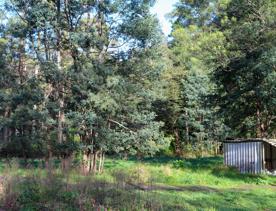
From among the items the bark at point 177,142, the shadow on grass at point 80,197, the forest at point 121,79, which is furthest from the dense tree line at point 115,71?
the bark at point 177,142

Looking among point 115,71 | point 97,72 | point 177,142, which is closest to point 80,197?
point 97,72

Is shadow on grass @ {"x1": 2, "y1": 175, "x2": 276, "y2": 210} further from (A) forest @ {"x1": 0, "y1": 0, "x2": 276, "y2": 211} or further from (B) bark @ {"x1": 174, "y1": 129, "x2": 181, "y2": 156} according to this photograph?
(B) bark @ {"x1": 174, "y1": 129, "x2": 181, "y2": 156}

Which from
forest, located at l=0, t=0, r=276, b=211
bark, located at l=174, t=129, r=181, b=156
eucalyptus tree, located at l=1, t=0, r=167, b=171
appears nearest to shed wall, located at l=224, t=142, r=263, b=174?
forest, located at l=0, t=0, r=276, b=211

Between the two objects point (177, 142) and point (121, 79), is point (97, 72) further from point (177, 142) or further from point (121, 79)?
point (177, 142)

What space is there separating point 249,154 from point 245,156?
12.0 inches

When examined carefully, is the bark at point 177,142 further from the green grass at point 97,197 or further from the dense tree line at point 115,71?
the green grass at point 97,197

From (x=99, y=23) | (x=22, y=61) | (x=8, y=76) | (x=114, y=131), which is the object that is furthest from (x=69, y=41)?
(x=22, y=61)

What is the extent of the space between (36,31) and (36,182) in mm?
14035

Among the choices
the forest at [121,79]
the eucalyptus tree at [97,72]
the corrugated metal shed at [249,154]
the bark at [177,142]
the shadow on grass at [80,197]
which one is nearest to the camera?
the shadow on grass at [80,197]

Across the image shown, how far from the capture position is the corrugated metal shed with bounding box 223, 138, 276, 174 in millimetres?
24984

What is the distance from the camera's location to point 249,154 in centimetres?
2544

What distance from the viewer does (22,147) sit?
3125 cm

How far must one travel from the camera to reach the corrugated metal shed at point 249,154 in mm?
24984

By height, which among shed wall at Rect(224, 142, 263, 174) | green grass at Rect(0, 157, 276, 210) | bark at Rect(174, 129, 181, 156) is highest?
bark at Rect(174, 129, 181, 156)
